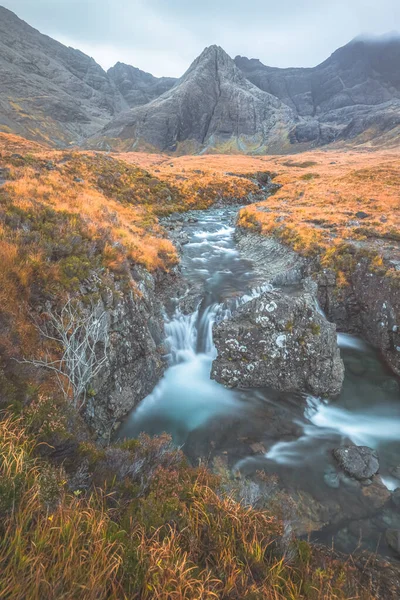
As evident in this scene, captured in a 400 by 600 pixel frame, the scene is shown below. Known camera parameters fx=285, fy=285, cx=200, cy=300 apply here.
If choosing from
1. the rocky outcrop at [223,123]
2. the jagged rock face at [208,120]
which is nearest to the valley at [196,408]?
the rocky outcrop at [223,123]

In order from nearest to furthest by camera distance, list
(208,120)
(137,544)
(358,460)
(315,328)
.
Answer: (137,544)
(358,460)
(315,328)
(208,120)

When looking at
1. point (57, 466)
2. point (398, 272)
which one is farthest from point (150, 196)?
point (57, 466)

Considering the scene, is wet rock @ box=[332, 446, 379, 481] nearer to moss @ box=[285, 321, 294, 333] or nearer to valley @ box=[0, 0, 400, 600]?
valley @ box=[0, 0, 400, 600]

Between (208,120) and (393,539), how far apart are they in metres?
213

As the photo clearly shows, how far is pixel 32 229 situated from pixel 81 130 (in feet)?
769

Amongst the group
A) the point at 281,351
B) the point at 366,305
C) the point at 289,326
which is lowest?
the point at 281,351

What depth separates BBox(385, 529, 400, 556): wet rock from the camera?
6.12 m

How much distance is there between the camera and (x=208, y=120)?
182500 mm

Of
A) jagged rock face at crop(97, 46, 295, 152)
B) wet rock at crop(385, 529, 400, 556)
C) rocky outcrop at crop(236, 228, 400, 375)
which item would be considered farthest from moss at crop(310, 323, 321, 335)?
jagged rock face at crop(97, 46, 295, 152)

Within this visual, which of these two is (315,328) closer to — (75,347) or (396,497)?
(396,497)

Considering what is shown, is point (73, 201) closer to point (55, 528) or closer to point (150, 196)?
point (55, 528)

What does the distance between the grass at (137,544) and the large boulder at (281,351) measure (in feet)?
21.5

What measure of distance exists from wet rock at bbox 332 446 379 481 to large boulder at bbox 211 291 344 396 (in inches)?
93.2

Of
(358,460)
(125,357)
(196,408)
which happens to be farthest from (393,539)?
Result: (125,357)
